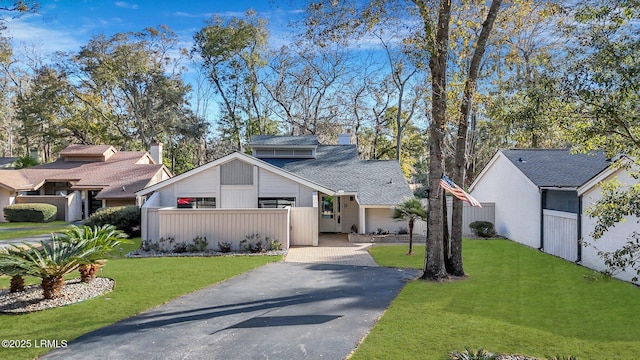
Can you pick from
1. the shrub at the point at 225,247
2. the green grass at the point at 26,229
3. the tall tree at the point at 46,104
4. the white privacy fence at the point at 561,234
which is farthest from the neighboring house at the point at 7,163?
the white privacy fence at the point at 561,234

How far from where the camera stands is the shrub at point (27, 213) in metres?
27.3

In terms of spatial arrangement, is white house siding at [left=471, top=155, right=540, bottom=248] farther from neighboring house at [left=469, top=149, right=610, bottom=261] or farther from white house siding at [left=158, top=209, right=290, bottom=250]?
white house siding at [left=158, top=209, right=290, bottom=250]

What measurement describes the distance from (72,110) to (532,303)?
44.0 metres

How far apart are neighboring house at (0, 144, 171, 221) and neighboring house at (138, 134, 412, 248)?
24.0ft

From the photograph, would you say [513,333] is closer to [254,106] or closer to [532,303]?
[532,303]

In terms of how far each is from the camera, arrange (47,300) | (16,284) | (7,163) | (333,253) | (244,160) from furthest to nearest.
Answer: (7,163) < (244,160) < (333,253) < (16,284) < (47,300)

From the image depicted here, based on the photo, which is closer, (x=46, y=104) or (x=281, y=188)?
(x=281, y=188)

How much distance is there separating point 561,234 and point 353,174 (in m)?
11.6

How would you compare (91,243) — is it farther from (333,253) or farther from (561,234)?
(561,234)

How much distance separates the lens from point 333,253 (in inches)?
682

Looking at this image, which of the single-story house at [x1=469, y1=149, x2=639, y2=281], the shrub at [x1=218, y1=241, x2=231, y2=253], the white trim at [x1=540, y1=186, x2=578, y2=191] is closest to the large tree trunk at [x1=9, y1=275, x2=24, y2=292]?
the shrub at [x1=218, y1=241, x2=231, y2=253]

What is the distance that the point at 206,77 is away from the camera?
139 ft

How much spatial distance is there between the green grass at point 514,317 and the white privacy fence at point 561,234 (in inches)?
57.2

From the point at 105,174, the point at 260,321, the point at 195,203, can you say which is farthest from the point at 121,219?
the point at 260,321
